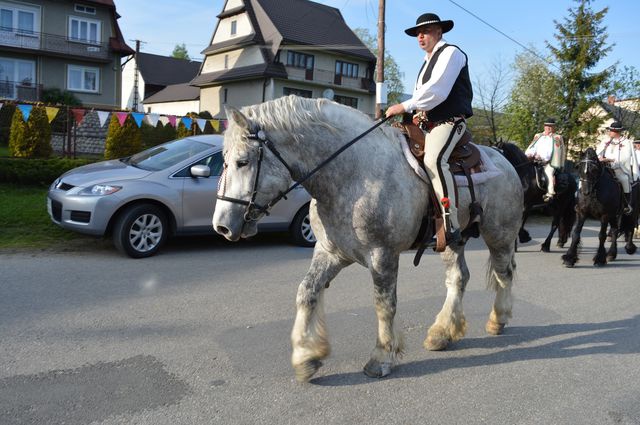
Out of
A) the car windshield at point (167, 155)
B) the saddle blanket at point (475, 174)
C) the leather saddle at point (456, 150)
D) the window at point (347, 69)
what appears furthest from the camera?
the window at point (347, 69)

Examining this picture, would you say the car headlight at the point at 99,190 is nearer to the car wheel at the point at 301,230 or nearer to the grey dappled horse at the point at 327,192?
the car wheel at the point at 301,230

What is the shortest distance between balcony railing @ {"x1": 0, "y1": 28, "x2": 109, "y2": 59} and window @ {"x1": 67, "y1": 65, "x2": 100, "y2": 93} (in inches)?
48.9

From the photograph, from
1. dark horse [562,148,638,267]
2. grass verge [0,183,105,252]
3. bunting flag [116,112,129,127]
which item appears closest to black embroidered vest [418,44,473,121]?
dark horse [562,148,638,267]

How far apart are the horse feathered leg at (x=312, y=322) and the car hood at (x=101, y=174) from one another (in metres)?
4.81

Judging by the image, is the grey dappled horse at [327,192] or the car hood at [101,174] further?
the car hood at [101,174]

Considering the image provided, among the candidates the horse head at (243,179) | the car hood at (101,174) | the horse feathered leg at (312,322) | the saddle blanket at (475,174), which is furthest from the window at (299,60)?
the horse head at (243,179)

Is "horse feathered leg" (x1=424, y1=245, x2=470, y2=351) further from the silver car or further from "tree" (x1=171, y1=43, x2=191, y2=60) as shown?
"tree" (x1=171, y1=43, x2=191, y2=60)

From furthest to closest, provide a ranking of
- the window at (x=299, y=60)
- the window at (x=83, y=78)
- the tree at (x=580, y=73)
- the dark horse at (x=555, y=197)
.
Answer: the window at (x=299, y=60) < the window at (x=83, y=78) < the tree at (x=580, y=73) < the dark horse at (x=555, y=197)

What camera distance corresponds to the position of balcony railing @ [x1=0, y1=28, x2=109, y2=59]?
30.1 metres

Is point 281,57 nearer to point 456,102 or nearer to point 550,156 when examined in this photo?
point 550,156

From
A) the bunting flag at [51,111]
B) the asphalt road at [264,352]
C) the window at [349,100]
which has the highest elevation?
the window at [349,100]

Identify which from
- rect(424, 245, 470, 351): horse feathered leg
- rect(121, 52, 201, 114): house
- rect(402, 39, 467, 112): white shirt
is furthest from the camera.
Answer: rect(121, 52, 201, 114): house

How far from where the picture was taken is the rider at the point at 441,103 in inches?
158

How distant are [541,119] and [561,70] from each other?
2.36m
